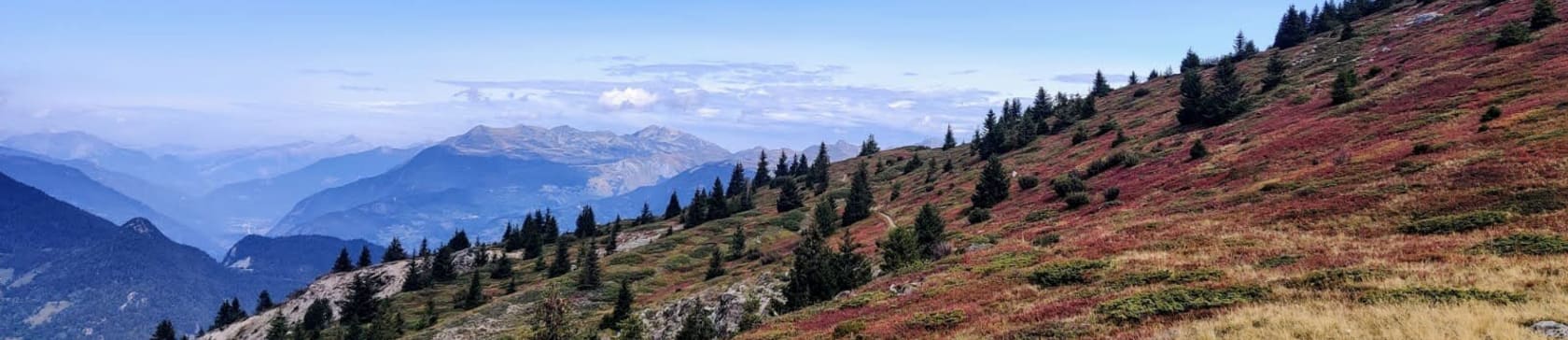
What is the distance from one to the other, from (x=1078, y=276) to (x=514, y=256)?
101878 mm

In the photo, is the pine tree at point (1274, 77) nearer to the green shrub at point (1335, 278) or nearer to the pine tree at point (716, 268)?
the pine tree at point (716, 268)

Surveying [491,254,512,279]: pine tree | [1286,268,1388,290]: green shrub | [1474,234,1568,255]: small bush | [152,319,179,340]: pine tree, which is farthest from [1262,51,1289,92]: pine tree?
[152,319,179,340]: pine tree

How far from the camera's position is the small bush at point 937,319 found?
64.8ft

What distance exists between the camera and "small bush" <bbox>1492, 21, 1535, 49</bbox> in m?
53.7

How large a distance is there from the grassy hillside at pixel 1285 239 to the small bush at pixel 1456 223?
0.23ft

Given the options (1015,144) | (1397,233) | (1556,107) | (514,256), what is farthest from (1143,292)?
(514,256)

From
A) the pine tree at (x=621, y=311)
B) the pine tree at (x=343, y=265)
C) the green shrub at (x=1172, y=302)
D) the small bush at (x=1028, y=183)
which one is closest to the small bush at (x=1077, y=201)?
the small bush at (x=1028, y=183)

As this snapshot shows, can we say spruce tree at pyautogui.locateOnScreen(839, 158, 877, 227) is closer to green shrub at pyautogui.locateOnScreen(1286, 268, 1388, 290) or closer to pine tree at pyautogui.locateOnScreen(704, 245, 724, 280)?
pine tree at pyautogui.locateOnScreen(704, 245, 724, 280)

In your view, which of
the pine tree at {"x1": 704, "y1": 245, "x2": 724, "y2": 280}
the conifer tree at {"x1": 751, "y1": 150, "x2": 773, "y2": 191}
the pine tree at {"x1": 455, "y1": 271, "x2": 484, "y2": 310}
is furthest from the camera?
the conifer tree at {"x1": 751, "y1": 150, "x2": 773, "y2": 191}

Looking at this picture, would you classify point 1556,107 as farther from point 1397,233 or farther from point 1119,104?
point 1119,104

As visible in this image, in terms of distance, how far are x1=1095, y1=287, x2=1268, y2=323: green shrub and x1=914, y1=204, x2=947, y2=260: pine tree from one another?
63.8ft

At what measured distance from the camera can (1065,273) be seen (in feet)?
Answer: 78.3

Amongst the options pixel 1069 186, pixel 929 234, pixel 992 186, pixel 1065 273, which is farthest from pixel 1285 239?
pixel 992 186

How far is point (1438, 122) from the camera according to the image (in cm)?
3688
